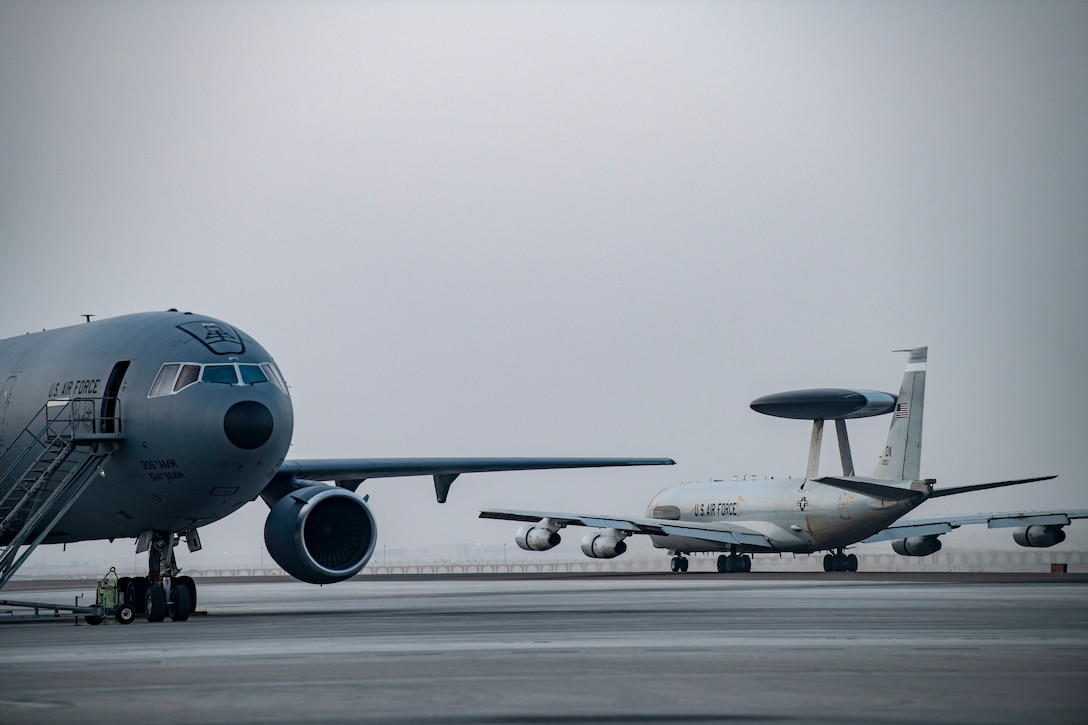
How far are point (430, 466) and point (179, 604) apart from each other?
6.97 meters

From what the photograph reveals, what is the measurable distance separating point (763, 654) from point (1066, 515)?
45207 mm

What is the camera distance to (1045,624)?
63.2 feet

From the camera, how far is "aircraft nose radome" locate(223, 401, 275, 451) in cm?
2254

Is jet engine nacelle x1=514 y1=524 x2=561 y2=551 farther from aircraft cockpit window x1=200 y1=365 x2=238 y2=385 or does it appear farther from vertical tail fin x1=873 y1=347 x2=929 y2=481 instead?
aircraft cockpit window x1=200 y1=365 x2=238 y2=385

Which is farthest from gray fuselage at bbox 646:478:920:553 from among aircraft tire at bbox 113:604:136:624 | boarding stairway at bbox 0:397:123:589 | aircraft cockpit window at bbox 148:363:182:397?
boarding stairway at bbox 0:397:123:589

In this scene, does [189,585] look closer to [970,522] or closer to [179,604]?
[179,604]

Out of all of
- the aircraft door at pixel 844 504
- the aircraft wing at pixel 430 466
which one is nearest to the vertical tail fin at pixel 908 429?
the aircraft door at pixel 844 504

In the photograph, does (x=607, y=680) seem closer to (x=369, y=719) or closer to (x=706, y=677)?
(x=706, y=677)

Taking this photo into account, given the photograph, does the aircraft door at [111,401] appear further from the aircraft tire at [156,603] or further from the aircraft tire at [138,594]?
the aircraft tire at [156,603]

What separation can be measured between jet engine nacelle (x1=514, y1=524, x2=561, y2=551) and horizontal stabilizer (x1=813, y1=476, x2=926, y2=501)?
1230 centimetres

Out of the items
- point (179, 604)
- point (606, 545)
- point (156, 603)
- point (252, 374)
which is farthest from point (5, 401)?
point (606, 545)

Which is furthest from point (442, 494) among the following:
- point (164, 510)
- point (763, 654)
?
point (763, 654)

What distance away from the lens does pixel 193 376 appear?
2297cm

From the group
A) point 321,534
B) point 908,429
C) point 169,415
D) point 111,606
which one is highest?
point 908,429
